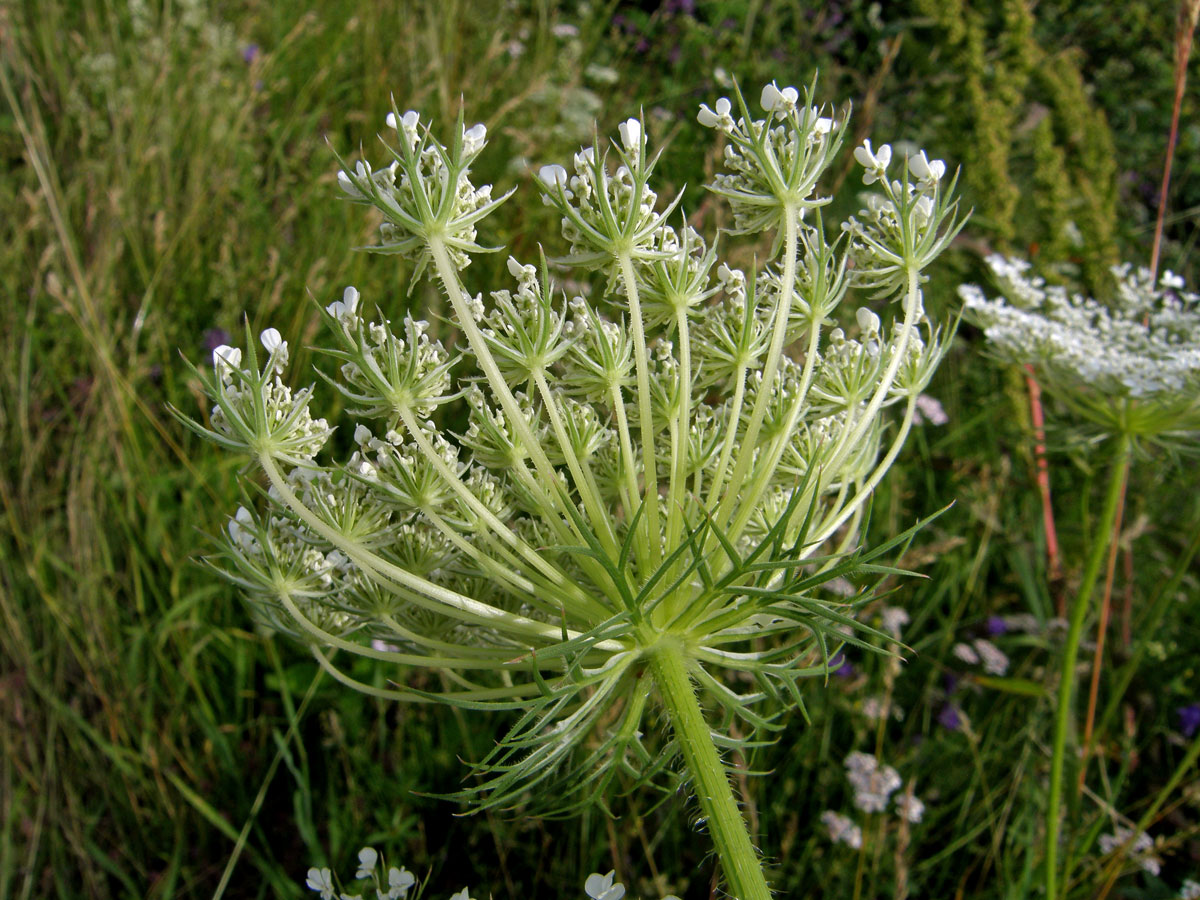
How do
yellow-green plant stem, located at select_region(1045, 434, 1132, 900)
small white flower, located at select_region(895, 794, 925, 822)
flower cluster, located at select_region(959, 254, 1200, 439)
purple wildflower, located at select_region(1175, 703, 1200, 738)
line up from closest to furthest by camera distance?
yellow-green plant stem, located at select_region(1045, 434, 1132, 900)
flower cluster, located at select_region(959, 254, 1200, 439)
small white flower, located at select_region(895, 794, 925, 822)
purple wildflower, located at select_region(1175, 703, 1200, 738)

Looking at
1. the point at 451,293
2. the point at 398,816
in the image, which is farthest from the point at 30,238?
the point at 451,293

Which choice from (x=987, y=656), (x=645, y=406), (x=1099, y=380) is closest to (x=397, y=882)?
(x=645, y=406)

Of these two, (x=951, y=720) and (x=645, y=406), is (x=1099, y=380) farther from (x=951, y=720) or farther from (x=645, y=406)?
(x=645, y=406)

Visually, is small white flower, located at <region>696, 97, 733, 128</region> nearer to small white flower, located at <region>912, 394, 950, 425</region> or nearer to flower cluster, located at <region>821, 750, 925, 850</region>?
flower cluster, located at <region>821, 750, 925, 850</region>

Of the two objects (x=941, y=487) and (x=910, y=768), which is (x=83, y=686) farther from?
(x=941, y=487)

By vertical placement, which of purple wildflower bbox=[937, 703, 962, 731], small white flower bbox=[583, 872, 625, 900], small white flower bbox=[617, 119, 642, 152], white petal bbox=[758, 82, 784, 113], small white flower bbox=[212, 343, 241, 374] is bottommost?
small white flower bbox=[583, 872, 625, 900]

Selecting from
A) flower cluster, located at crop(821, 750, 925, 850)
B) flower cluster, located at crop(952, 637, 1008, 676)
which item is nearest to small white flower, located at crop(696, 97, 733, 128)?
flower cluster, located at crop(821, 750, 925, 850)

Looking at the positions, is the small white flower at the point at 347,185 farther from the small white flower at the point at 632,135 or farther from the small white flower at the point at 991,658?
the small white flower at the point at 991,658
